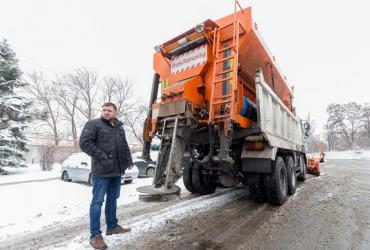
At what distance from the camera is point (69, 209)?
5.71m

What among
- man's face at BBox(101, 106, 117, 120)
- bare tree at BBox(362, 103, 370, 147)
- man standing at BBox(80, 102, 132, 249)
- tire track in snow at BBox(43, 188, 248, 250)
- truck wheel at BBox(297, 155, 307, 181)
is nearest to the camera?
man standing at BBox(80, 102, 132, 249)

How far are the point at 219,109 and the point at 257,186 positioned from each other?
1.86 metres

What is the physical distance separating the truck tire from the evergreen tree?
35.6ft

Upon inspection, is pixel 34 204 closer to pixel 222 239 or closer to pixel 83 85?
pixel 222 239

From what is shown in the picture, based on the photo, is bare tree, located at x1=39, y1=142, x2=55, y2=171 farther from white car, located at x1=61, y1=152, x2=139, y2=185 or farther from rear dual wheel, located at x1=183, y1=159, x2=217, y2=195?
rear dual wheel, located at x1=183, y1=159, x2=217, y2=195

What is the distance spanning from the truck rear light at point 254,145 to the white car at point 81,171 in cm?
528

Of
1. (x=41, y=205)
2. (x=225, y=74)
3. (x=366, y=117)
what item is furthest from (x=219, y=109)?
(x=366, y=117)

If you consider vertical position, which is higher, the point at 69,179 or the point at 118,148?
the point at 118,148

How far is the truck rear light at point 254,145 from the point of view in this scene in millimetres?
4727

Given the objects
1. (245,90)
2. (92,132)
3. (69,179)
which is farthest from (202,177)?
(69,179)

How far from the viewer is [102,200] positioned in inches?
128

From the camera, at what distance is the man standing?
10.4 ft

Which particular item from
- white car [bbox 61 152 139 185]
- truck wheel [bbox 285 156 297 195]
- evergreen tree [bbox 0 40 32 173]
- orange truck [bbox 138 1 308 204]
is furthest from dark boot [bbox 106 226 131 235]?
evergreen tree [bbox 0 40 32 173]

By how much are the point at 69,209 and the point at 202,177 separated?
2.99m
